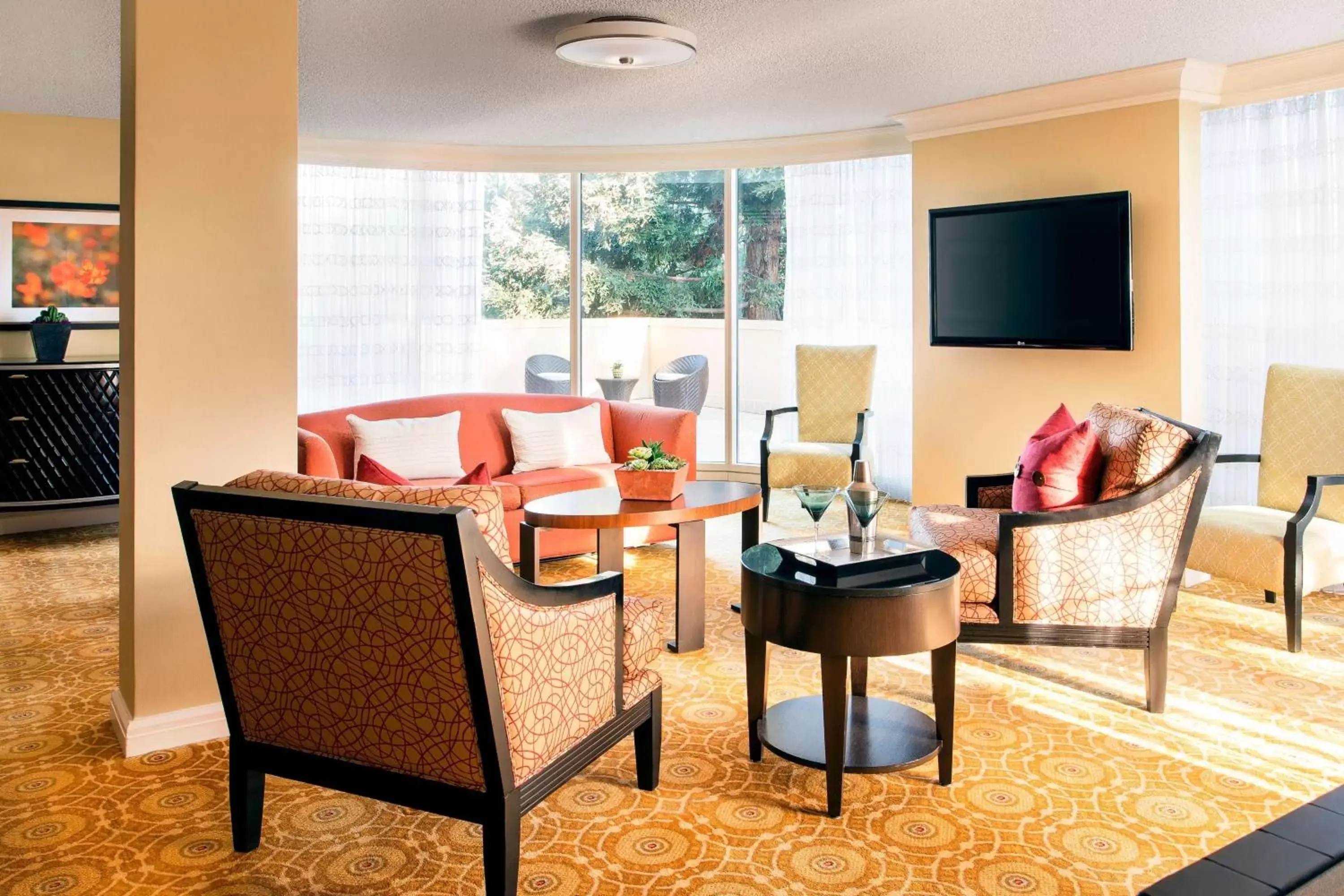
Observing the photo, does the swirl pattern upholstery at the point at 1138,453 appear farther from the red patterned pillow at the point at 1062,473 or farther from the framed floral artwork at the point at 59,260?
the framed floral artwork at the point at 59,260

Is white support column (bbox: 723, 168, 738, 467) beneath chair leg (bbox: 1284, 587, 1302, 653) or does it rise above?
above

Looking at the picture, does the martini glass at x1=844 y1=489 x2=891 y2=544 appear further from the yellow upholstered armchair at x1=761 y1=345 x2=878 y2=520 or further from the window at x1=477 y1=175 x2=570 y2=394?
the window at x1=477 y1=175 x2=570 y2=394

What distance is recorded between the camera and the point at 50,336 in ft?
20.4

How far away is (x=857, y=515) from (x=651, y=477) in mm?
1203

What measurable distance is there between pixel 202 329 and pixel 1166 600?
3155mm

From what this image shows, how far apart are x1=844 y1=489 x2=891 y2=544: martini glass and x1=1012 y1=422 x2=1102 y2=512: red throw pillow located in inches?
29.1

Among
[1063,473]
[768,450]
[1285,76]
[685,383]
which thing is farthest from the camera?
[685,383]

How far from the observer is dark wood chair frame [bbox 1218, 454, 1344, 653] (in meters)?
4.09

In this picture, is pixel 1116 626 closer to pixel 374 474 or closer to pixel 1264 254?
pixel 374 474

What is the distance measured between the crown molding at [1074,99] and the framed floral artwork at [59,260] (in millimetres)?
4933

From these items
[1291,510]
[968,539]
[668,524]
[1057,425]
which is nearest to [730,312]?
[668,524]

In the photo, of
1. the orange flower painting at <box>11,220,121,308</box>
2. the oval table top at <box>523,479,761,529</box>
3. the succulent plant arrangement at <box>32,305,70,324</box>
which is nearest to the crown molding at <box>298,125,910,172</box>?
the orange flower painting at <box>11,220,121,308</box>

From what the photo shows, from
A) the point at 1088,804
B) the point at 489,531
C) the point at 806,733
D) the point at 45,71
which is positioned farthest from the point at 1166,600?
the point at 45,71

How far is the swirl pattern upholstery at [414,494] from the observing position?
2.24 meters
